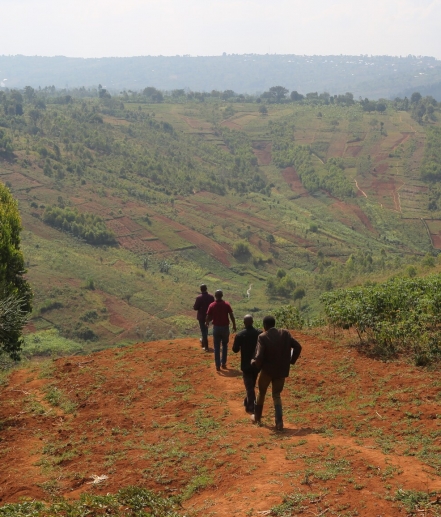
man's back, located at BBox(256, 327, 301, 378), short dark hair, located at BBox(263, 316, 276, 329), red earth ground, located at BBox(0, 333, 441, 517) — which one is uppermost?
short dark hair, located at BBox(263, 316, 276, 329)

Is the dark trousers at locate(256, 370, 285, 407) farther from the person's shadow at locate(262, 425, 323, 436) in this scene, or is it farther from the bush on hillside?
the bush on hillside

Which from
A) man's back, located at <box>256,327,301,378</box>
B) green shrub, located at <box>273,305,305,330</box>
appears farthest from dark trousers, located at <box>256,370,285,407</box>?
green shrub, located at <box>273,305,305,330</box>

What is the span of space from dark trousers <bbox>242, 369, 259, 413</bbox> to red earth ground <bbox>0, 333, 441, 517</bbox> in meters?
0.20

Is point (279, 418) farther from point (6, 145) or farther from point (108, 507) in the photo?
point (6, 145)

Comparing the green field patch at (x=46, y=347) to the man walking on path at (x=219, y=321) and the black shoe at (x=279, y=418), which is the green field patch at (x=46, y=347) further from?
the black shoe at (x=279, y=418)

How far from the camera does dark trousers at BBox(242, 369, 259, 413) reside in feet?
29.3

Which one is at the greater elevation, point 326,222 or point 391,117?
point 391,117

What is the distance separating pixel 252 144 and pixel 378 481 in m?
131

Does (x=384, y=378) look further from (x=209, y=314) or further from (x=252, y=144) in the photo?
(x=252, y=144)

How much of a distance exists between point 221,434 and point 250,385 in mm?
1019

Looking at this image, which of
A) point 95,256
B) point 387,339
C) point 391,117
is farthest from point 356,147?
point 387,339

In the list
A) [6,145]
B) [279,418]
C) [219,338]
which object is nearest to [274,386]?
[279,418]

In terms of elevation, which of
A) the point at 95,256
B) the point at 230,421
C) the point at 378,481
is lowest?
the point at 95,256

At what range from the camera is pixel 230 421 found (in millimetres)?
8891
